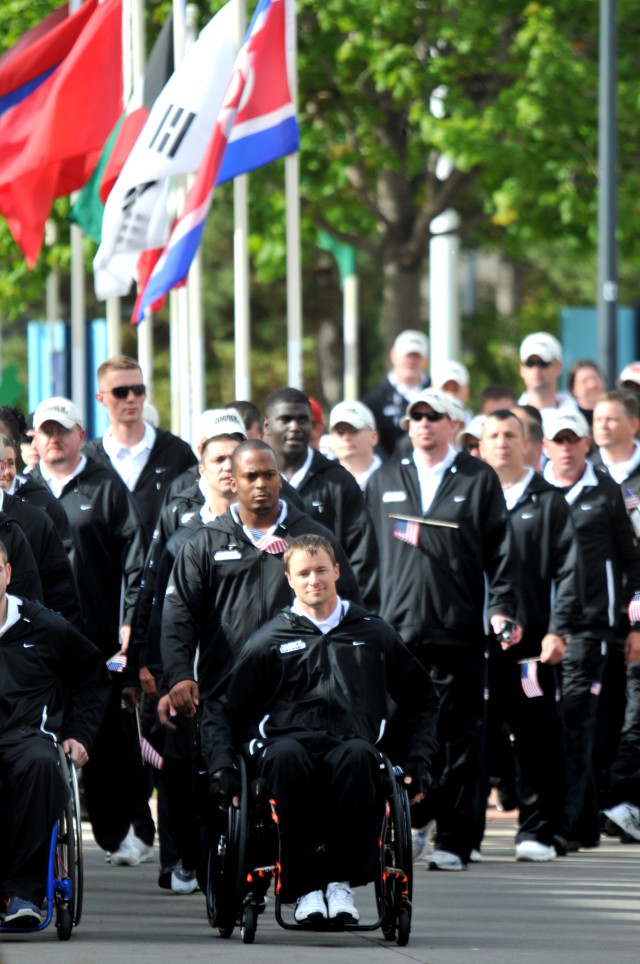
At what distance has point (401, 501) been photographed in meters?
11.1

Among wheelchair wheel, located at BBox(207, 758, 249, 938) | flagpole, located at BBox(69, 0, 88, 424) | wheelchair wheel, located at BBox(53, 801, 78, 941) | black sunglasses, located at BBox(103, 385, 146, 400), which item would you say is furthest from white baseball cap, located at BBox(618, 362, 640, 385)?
flagpole, located at BBox(69, 0, 88, 424)

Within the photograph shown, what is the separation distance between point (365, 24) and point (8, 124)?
761 cm

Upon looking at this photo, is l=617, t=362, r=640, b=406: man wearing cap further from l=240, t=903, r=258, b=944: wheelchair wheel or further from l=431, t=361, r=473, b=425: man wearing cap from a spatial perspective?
l=240, t=903, r=258, b=944: wheelchair wheel

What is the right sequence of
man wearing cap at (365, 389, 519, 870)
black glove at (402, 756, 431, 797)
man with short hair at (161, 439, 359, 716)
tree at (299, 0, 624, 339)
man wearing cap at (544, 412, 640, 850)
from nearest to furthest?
black glove at (402, 756, 431, 797), man with short hair at (161, 439, 359, 716), man wearing cap at (365, 389, 519, 870), man wearing cap at (544, 412, 640, 850), tree at (299, 0, 624, 339)

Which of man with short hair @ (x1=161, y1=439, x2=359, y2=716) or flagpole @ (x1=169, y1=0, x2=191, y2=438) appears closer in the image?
man with short hair @ (x1=161, y1=439, x2=359, y2=716)

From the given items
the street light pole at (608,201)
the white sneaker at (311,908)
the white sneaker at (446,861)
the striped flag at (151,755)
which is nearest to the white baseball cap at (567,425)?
the white sneaker at (446,861)

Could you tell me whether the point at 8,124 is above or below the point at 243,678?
above

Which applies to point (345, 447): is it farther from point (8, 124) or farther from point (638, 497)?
point (8, 124)

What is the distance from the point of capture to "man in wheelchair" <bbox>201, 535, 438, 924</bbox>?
872cm

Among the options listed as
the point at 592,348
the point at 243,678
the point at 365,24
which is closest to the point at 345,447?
the point at 243,678

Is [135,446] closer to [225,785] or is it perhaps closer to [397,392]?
[397,392]

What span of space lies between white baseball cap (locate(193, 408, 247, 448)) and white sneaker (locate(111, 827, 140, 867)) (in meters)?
2.08

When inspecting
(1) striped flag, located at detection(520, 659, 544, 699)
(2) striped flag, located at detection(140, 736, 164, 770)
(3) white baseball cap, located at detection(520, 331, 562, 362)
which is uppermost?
(3) white baseball cap, located at detection(520, 331, 562, 362)

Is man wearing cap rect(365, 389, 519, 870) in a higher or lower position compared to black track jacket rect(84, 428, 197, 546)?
lower
